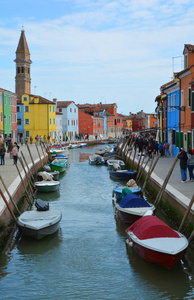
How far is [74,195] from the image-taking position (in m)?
20.4

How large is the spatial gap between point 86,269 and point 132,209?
4.05 metres

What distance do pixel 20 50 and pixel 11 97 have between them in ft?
146

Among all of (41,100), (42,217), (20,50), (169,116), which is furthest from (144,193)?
Answer: (20,50)

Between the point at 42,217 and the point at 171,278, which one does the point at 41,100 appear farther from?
the point at 171,278

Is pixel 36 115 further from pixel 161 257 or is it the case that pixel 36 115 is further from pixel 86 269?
pixel 161 257

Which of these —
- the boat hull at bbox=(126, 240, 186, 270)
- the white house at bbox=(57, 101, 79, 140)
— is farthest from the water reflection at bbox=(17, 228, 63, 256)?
the white house at bbox=(57, 101, 79, 140)

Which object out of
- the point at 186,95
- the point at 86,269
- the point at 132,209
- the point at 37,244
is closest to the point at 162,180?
the point at 132,209

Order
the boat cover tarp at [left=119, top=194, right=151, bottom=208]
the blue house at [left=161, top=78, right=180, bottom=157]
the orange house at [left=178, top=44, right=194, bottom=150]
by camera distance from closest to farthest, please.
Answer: the boat cover tarp at [left=119, top=194, right=151, bottom=208], the orange house at [left=178, top=44, right=194, bottom=150], the blue house at [left=161, top=78, right=180, bottom=157]

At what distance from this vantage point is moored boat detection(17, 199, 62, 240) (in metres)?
12.3

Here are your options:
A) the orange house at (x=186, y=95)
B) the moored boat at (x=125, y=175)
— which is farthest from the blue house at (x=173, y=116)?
the moored boat at (x=125, y=175)

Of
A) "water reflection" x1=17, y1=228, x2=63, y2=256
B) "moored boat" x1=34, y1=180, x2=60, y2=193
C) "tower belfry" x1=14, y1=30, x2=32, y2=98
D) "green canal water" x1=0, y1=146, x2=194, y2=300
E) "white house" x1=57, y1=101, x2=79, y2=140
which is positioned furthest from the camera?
"tower belfry" x1=14, y1=30, x2=32, y2=98

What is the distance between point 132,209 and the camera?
13953mm

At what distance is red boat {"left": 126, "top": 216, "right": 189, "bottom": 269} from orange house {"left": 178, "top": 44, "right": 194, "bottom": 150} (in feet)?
46.5

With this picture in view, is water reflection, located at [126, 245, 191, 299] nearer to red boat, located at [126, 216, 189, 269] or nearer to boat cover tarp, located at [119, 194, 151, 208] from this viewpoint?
red boat, located at [126, 216, 189, 269]
